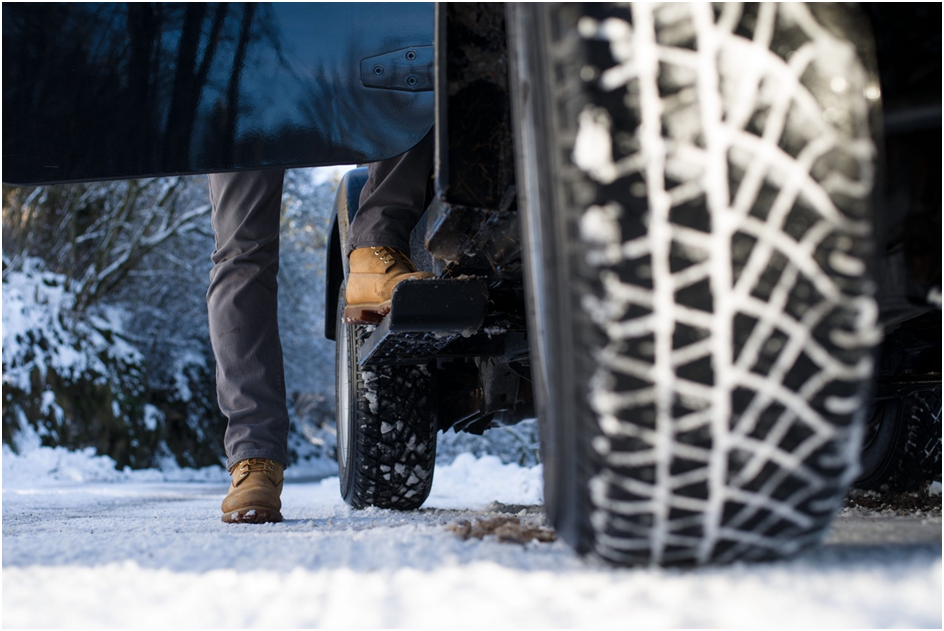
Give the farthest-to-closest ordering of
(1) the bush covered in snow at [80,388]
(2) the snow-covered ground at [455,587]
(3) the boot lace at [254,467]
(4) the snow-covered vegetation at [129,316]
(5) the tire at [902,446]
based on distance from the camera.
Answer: (4) the snow-covered vegetation at [129,316] < (1) the bush covered in snow at [80,388] < (5) the tire at [902,446] < (3) the boot lace at [254,467] < (2) the snow-covered ground at [455,587]

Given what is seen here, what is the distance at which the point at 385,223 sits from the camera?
5.75 ft

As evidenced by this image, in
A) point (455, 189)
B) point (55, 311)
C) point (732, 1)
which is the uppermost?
Result: point (732, 1)

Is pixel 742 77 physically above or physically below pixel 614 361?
above

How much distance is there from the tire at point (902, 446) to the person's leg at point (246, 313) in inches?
60.9

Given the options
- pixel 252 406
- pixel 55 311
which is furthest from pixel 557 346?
pixel 55 311

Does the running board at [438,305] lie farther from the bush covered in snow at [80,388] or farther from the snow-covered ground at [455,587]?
the bush covered in snow at [80,388]

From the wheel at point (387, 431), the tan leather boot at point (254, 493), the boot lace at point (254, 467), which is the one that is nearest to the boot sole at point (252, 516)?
the tan leather boot at point (254, 493)

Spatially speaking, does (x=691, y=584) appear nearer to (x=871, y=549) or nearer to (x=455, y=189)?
(x=871, y=549)

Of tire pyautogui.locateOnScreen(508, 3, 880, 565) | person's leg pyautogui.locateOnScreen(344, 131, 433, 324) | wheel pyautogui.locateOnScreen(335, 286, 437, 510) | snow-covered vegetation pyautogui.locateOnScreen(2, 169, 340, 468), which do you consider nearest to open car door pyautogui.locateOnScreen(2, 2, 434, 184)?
person's leg pyautogui.locateOnScreen(344, 131, 433, 324)

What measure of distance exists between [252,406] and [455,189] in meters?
1.05

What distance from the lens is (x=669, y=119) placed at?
0.69m

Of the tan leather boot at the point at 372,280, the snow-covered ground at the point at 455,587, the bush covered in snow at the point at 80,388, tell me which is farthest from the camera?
the bush covered in snow at the point at 80,388

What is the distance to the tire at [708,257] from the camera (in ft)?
2.25

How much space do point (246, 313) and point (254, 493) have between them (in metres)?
0.46
